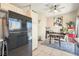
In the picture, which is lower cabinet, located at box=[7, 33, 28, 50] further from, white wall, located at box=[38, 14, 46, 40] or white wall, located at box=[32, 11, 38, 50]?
white wall, located at box=[38, 14, 46, 40]

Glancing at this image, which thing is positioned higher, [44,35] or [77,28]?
[77,28]

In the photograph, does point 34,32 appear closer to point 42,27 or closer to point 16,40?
point 42,27

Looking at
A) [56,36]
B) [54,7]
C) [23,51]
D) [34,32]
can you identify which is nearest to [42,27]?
[34,32]

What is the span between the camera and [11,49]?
5.57 ft

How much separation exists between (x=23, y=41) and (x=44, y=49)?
1.25 feet

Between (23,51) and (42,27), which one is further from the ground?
(42,27)

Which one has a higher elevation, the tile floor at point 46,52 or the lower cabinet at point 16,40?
the lower cabinet at point 16,40

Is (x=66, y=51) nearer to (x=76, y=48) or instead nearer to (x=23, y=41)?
(x=76, y=48)

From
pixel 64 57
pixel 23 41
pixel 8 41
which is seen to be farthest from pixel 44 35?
pixel 8 41

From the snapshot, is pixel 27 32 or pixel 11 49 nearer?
pixel 11 49

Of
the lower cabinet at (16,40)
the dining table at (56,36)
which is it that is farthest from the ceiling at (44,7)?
the lower cabinet at (16,40)

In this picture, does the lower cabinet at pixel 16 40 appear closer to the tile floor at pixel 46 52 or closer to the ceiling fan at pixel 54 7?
the tile floor at pixel 46 52

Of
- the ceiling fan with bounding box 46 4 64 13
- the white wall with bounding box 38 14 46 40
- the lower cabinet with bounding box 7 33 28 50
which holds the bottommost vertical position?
the lower cabinet with bounding box 7 33 28 50

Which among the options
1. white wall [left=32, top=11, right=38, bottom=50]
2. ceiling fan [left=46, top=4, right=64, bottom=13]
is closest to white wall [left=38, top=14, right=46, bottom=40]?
white wall [left=32, top=11, right=38, bottom=50]
